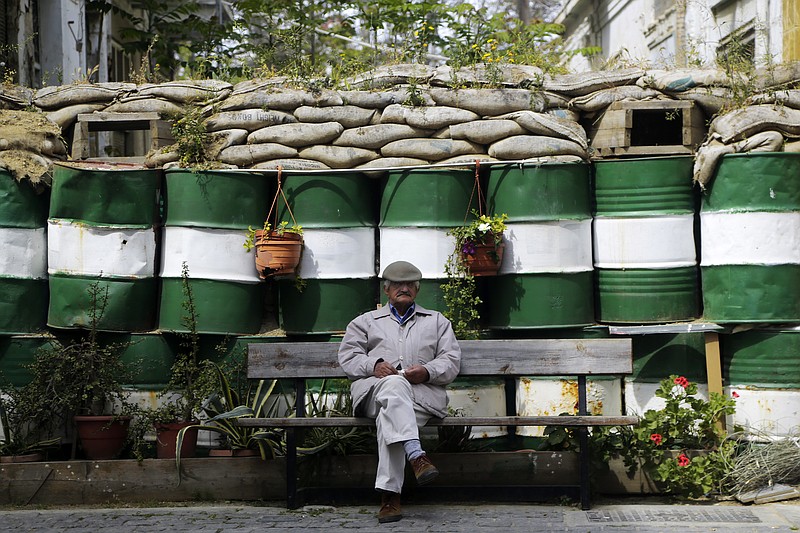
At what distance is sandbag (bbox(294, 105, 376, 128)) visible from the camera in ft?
22.1

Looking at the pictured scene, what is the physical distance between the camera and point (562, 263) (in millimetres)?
6402

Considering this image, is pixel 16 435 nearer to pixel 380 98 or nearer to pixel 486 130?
pixel 380 98

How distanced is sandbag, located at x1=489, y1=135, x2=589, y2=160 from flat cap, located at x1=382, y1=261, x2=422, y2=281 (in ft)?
3.89

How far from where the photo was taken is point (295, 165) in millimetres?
6645

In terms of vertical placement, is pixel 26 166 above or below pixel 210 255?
above

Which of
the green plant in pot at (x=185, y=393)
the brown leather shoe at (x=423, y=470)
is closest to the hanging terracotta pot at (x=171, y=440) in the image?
the green plant in pot at (x=185, y=393)

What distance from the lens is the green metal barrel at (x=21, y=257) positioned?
21.4 ft

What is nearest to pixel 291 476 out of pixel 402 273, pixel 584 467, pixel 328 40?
pixel 402 273

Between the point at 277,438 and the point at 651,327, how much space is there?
2.29 metres

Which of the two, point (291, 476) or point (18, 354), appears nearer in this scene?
point (291, 476)

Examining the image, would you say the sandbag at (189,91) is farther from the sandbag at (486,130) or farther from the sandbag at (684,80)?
the sandbag at (684,80)

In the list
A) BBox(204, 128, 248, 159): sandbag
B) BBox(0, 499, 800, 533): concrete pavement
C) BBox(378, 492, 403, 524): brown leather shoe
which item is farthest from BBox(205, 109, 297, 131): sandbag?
BBox(378, 492, 403, 524): brown leather shoe

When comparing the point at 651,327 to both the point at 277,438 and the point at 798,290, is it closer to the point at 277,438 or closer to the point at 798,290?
the point at 798,290

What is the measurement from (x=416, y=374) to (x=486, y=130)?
187 cm
